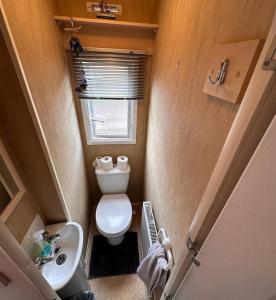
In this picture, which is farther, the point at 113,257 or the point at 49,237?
the point at 113,257

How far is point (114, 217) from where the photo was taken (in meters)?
1.80

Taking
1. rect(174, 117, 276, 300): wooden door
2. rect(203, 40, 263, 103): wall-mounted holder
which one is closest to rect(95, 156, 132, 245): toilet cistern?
rect(174, 117, 276, 300): wooden door

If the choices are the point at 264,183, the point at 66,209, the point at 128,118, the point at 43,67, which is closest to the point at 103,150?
the point at 128,118

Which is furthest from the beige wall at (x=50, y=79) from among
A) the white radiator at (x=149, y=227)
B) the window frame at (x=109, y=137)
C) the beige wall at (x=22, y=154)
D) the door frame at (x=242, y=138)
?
the door frame at (x=242, y=138)

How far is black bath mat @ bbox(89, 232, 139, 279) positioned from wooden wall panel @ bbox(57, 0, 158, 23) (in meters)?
2.43

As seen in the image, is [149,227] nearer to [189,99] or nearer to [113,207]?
[113,207]

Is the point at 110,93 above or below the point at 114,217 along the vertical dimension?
above

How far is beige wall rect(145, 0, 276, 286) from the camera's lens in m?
0.47

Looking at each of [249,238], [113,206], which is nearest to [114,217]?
[113,206]

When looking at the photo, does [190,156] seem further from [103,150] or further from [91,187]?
[91,187]

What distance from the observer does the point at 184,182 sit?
833mm

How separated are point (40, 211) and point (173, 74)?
1.40m

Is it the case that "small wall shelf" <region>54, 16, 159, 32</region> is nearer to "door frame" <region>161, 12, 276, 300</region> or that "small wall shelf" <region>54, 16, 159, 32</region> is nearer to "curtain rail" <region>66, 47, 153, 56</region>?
"curtain rail" <region>66, 47, 153, 56</region>

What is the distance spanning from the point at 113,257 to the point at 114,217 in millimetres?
519
